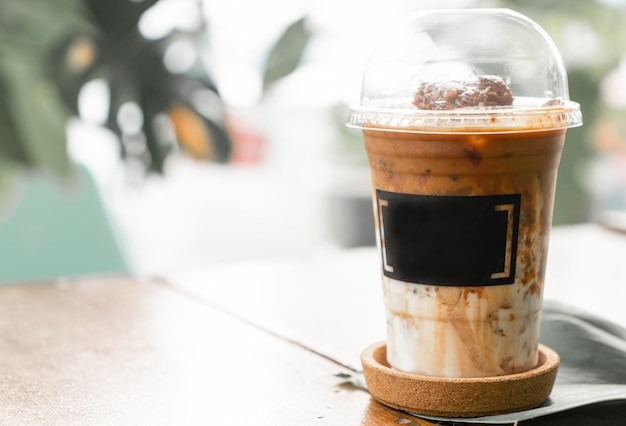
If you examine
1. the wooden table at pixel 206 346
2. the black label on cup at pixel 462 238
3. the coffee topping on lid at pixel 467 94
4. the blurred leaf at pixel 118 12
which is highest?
the blurred leaf at pixel 118 12

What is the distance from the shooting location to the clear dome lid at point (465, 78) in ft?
2.35

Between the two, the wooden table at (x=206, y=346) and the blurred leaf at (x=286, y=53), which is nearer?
the wooden table at (x=206, y=346)

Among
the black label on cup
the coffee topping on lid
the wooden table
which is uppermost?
the coffee topping on lid

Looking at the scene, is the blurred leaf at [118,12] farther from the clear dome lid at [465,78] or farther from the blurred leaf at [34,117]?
the clear dome lid at [465,78]

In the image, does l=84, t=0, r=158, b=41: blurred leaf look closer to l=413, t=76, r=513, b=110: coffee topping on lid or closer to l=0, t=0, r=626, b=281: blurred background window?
l=0, t=0, r=626, b=281: blurred background window

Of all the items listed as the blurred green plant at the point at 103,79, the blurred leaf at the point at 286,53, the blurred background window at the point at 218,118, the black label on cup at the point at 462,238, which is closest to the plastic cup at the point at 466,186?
the black label on cup at the point at 462,238

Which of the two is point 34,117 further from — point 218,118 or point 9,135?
point 218,118

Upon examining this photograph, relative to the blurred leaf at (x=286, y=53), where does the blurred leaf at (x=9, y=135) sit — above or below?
below

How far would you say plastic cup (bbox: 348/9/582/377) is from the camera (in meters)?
0.72

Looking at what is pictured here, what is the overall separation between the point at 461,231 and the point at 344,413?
0.19 metres

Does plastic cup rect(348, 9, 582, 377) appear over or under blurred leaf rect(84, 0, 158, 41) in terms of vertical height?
under

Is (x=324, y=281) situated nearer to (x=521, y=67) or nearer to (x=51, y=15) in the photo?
(x=521, y=67)

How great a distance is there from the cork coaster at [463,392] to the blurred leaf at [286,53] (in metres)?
0.95

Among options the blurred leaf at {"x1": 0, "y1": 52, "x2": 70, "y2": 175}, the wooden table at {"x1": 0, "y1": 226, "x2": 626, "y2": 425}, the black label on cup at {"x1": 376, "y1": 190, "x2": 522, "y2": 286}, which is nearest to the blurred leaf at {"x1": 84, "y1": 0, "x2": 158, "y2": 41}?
the blurred leaf at {"x1": 0, "y1": 52, "x2": 70, "y2": 175}
